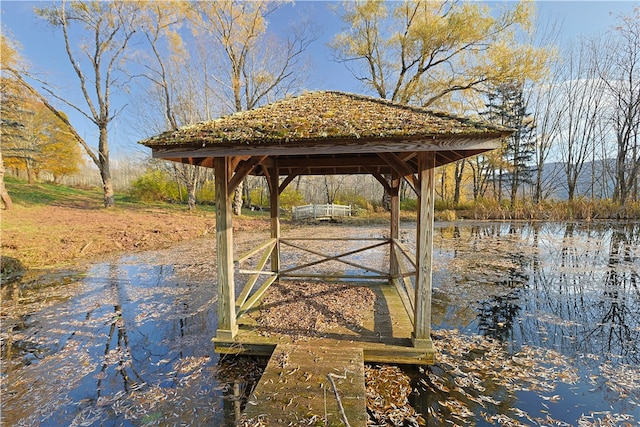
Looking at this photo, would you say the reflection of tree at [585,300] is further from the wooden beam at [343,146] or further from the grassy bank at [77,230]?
the grassy bank at [77,230]

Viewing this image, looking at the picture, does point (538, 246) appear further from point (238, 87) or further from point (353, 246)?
point (238, 87)

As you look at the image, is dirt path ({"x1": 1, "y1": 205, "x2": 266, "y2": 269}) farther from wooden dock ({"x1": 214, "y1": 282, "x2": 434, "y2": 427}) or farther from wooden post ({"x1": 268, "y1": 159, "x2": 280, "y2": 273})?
wooden dock ({"x1": 214, "y1": 282, "x2": 434, "y2": 427})

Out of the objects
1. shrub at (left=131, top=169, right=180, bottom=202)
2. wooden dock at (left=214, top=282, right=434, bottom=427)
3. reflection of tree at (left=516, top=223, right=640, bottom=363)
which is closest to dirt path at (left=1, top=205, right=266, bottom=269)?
shrub at (left=131, top=169, right=180, bottom=202)

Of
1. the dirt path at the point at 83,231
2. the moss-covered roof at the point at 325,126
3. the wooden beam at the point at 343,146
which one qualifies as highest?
the moss-covered roof at the point at 325,126

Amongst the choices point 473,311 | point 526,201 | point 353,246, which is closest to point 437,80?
point 526,201

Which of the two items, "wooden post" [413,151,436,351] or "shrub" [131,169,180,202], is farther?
"shrub" [131,169,180,202]

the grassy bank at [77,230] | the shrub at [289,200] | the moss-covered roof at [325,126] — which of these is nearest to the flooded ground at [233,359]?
the grassy bank at [77,230]

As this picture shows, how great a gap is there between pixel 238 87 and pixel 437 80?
47.1 feet

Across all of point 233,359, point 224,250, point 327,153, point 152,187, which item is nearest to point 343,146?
point 327,153

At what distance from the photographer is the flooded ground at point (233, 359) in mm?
3088

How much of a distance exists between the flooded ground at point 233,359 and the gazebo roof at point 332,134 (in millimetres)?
2905

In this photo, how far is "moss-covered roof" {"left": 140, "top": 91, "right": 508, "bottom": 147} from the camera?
321cm

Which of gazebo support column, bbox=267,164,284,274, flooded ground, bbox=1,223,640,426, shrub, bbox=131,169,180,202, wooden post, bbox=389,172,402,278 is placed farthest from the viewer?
shrub, bbox=131,169,180,202

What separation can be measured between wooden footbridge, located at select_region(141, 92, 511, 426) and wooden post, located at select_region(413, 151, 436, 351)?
13mm
